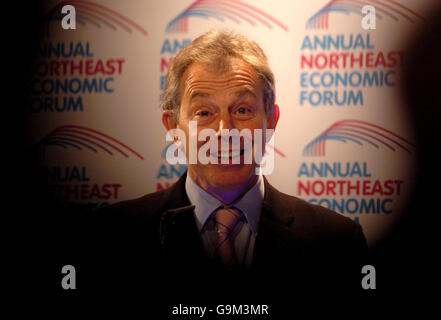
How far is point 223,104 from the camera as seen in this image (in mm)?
1604

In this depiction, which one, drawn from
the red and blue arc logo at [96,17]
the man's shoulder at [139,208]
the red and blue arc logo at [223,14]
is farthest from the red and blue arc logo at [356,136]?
the red and blue arc logo at [96,17]

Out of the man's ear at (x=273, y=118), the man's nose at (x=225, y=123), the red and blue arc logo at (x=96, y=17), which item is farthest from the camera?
the red and blue arc logo at (x=96, y=17)

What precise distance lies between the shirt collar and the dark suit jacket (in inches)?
1.0

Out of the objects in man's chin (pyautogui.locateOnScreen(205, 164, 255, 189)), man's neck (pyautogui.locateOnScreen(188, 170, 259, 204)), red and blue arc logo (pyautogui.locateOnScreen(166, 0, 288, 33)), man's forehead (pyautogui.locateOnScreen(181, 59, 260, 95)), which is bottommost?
man's neck (pyautogui.locateOnScreen(188, 170, 259, 204))

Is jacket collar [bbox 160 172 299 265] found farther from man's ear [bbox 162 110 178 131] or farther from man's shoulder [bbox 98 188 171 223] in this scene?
man's ear [bbox 162 110 178 131]

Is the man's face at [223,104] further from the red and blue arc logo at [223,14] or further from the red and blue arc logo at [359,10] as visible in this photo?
the red and blue arc logo at [359,10]

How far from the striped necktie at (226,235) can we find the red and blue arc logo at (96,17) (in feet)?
2.93

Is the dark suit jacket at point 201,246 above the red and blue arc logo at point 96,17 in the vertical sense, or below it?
below

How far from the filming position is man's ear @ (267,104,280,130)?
1.71 m

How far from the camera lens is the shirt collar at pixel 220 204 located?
1.66 m

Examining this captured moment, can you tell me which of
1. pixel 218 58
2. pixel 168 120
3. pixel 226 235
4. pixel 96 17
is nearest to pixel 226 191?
pixel 226 235

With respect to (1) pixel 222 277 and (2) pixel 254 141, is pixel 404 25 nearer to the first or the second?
(2) pixel 254 141

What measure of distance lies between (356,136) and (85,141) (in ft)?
4.04

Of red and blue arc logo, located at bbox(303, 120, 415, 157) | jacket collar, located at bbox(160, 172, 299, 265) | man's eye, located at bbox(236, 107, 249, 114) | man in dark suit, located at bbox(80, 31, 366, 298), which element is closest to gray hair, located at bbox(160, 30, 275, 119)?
man in dark suit, located at bbox(80, 31, 366, 298)
